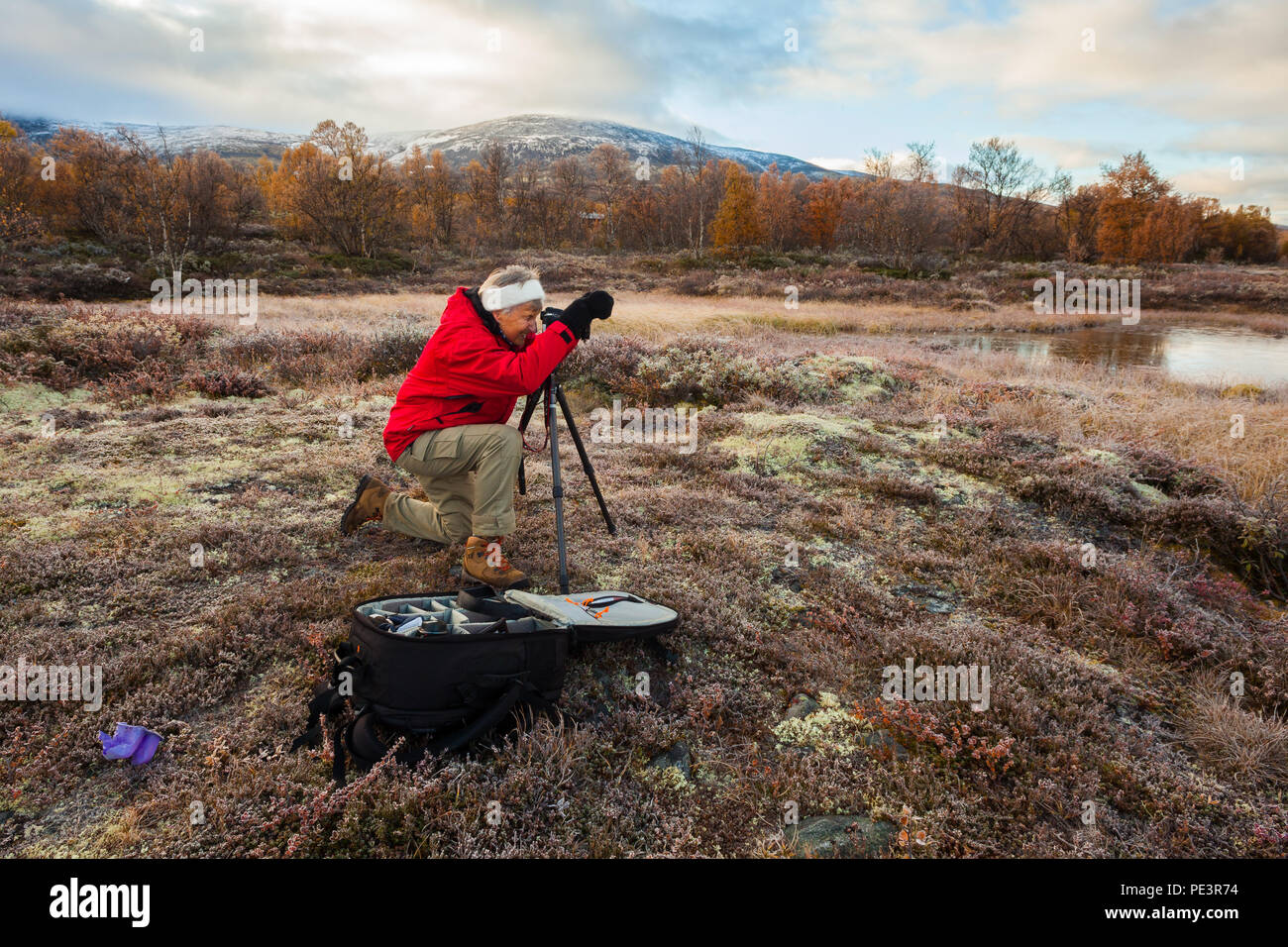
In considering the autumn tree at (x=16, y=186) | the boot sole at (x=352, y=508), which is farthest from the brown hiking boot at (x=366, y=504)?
the autumn tree at (x=16, y=186)

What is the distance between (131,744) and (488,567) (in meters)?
2.10

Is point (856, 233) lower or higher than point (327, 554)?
higher

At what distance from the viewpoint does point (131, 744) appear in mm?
2760

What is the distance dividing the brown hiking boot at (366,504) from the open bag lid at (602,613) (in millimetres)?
2000

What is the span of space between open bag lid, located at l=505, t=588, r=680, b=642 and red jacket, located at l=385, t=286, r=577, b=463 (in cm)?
149

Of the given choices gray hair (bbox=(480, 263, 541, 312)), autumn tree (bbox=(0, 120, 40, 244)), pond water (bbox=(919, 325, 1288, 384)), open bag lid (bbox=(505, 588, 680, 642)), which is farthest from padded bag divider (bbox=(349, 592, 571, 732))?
autumn tree (bbox=(0, 120, 40, 244))

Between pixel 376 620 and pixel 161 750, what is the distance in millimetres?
1037

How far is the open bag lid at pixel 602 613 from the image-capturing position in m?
3.55

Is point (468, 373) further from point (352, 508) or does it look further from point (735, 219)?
point (735, 219)

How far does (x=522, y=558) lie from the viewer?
16.3 ft

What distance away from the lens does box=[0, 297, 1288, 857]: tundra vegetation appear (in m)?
2.55

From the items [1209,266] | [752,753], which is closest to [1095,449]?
[752,753]

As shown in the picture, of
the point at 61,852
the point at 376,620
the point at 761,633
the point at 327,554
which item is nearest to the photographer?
the point at 61,852

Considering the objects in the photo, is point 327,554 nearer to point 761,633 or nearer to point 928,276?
point 761,633
